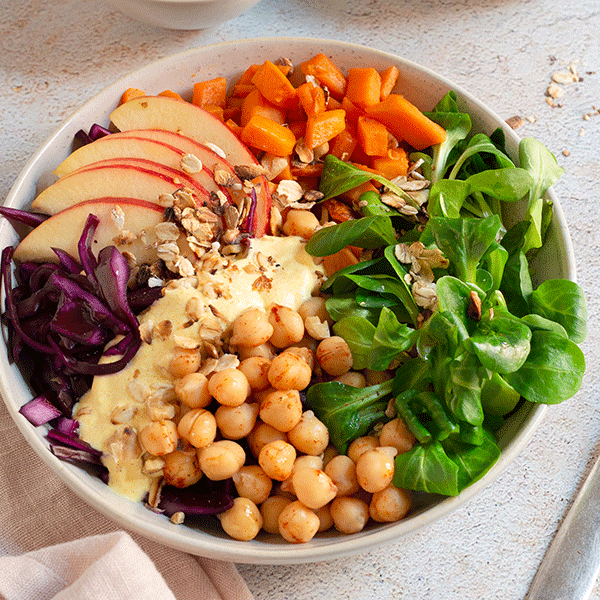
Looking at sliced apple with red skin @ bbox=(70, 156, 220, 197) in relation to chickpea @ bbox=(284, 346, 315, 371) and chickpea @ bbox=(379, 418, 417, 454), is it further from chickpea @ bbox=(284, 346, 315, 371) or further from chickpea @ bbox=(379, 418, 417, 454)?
chickpea @ bbox=(379, 418, 417, 454)

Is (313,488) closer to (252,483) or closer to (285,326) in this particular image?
(252,483)

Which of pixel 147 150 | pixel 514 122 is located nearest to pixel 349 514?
pixel 147 150

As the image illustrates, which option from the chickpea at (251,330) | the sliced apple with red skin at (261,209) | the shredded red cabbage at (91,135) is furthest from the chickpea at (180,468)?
the shredded red cabbage at (91,135)

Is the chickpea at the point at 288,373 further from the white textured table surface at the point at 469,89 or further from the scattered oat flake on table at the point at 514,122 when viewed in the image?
the scattered oat flake on table at the point at 514,122

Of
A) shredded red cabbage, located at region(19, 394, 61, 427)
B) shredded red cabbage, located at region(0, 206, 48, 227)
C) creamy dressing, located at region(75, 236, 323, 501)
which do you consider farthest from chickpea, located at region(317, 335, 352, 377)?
shredded red cabbage, located at region(0, 206, 48, 227)

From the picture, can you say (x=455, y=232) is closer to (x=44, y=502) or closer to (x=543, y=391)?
(x=543, y=391)

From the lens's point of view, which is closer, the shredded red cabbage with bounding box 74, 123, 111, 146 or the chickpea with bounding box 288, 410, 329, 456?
the chickpea with bounding box 288, 410, 329, 456

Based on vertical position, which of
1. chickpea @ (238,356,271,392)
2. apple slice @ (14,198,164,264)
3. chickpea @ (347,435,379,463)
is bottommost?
chickpea @ (347,435,379,463)
